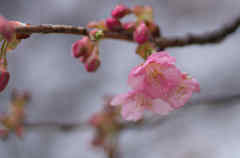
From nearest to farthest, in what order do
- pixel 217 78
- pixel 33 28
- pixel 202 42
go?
pixel 33 28 → pixel 202 42 → pixel 217 78

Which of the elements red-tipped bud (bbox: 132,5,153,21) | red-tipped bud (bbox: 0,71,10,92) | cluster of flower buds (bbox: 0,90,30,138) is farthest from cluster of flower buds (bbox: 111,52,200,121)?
cluster of flower buds (bbox: 0,90,30,138)

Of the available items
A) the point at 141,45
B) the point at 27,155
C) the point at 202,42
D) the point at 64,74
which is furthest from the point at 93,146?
the point at 64,74

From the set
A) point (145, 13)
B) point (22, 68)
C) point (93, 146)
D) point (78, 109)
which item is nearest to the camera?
point (145, 13)

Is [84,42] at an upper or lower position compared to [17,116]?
Result: upper

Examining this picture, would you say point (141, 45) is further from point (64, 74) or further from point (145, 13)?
point (64, 74)

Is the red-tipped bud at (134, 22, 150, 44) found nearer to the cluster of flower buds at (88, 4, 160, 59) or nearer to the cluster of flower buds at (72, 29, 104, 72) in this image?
the cluster of flower buds at (88, 4, 160, 59)

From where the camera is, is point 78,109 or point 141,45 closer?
point 141,45

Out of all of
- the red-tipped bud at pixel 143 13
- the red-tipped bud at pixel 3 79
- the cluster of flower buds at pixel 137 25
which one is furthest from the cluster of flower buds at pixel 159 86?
the red-tipped bud at pixel 3 79

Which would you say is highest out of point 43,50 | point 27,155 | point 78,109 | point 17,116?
point 43,50
